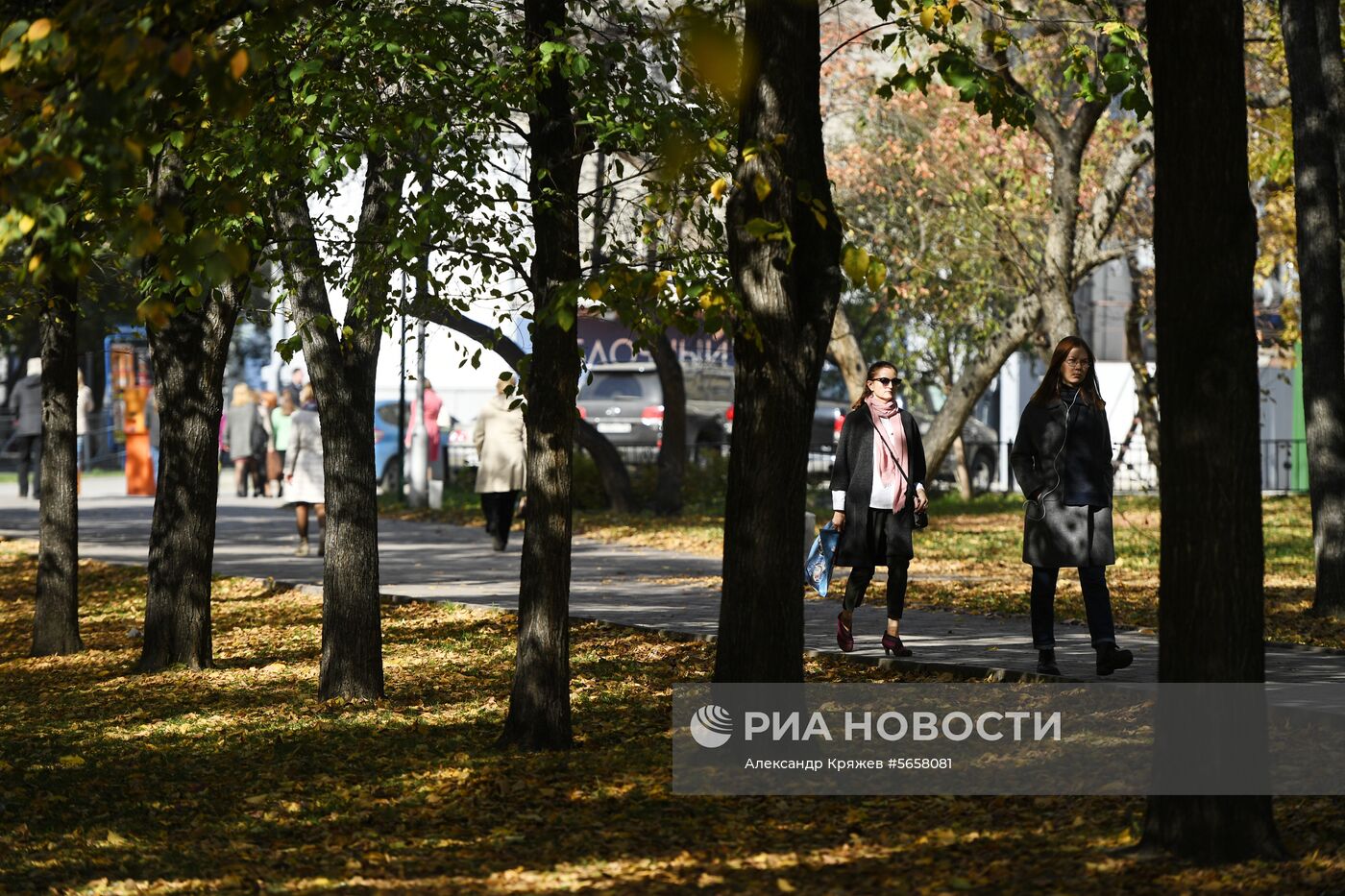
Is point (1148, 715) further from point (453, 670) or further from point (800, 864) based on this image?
point (453, 670)

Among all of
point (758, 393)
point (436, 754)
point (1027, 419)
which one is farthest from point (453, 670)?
point (758, 393)

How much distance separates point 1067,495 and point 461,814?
3.90m

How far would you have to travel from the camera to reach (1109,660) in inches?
376

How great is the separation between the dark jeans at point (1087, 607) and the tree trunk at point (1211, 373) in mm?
3517

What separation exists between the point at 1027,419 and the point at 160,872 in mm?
5164

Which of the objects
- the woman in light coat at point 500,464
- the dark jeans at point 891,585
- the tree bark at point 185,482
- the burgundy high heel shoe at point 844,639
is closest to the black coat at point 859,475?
the dark jeans at point 891,585

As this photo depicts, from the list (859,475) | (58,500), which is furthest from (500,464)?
(859,475)

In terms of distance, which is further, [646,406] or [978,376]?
[646,406]

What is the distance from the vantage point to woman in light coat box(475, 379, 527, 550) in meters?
18.1

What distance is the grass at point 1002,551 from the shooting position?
1348 centimetres

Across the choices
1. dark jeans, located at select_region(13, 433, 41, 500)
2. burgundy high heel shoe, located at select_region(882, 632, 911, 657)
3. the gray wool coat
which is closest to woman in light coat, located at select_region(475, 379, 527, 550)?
burgundy high heel shoe, located at select_region(882, 632, 911, 657)

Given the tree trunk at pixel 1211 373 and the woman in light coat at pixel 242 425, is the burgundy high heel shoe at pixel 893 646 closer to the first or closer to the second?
the tree trunk at pixel 1211 373

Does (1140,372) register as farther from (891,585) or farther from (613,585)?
(891,585)
